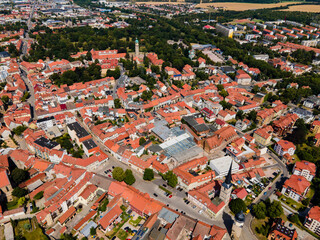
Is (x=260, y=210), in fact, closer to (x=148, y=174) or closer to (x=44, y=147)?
(x=148, y=174)

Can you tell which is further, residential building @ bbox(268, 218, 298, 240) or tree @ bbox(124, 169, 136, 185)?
tree @ bbox(124, 169, 136, 185)

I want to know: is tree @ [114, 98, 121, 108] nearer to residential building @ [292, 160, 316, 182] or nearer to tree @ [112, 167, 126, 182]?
tree @ [112, 167, 126, 182]

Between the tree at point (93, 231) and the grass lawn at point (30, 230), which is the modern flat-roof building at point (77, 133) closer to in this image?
the grass lawn at point (30, 230)

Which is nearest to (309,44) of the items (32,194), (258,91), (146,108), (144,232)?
(258,91)

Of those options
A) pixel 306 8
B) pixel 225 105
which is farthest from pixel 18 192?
pixel 306 8

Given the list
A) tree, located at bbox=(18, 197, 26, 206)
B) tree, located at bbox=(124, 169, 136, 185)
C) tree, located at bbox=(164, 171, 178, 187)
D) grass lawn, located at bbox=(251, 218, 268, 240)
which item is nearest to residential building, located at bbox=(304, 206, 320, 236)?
grass lawn, located at bbox=(251, 218, 268, 240)

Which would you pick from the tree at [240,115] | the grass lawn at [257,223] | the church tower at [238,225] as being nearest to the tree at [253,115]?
the tree at [240,115]
